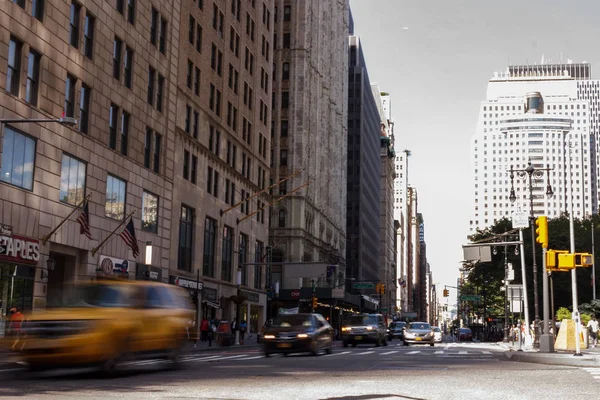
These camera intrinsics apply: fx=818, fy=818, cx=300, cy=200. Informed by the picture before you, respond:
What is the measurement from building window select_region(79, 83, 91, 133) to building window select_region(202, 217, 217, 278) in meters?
20.2

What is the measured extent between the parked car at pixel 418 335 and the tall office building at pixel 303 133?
3583 cm

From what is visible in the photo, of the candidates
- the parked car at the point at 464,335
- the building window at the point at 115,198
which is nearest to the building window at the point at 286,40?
the parked car at the point at 464,335

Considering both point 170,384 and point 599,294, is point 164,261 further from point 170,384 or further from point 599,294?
point 599,294

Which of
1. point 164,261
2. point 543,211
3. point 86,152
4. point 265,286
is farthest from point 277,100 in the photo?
point 543,211

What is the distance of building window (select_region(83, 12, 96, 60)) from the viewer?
39.2 m

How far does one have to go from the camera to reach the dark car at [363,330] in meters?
45.5

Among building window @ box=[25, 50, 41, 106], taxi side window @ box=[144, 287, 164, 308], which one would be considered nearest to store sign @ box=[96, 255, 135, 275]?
building window @ box=[25, 50, 41, 106]

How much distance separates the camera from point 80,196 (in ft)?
124

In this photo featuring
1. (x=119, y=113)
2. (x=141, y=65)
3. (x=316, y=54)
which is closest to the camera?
(x=119, y=113)

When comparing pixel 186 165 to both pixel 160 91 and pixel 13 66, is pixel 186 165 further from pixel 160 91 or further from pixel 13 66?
pixel 13 66

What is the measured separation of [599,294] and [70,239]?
198 ft

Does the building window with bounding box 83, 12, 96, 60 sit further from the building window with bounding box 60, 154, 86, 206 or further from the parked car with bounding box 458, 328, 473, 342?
the parked car with bounding box 458, 328, 473, 342

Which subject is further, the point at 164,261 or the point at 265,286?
the point at 265,286

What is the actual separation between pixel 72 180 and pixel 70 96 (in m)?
3.87
